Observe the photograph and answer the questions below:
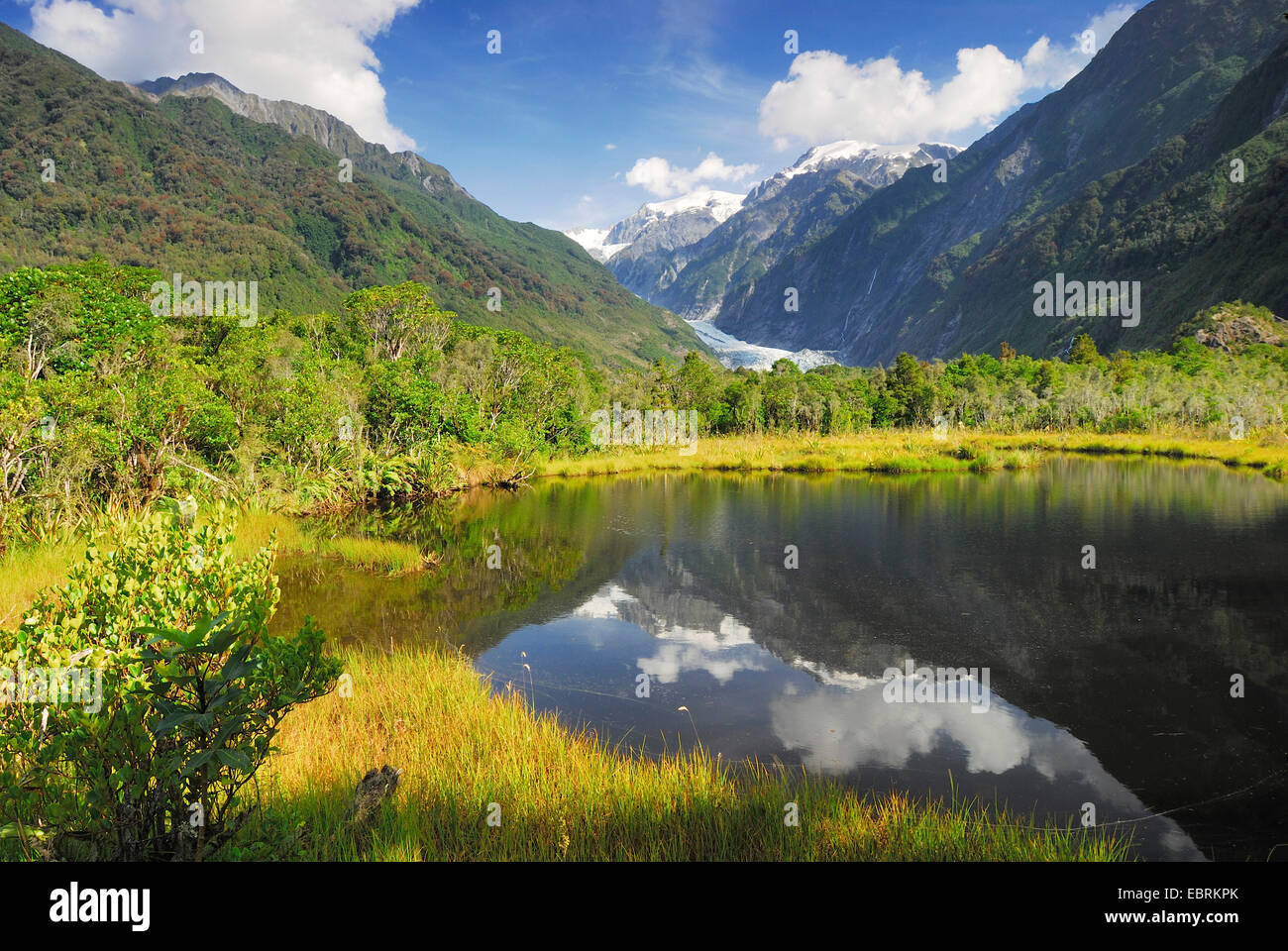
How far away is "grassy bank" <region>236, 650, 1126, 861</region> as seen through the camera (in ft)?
16.6

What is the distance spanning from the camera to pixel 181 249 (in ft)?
437

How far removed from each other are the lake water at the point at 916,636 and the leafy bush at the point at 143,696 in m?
4.87

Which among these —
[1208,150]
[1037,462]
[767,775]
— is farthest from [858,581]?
[1208,150]

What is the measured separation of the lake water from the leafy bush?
16.0 feet

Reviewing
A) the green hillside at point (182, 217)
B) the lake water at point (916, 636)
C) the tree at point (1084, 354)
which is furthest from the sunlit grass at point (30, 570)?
the green hillside at point (182, 217)

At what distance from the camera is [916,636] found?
1165 centimetres

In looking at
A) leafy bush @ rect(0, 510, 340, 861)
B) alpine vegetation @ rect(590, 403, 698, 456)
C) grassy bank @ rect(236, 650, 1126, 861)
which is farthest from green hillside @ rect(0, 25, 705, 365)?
leafy bush @ rect(0, 510, 340, 861)

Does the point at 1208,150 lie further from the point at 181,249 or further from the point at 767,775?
the point at 181,249

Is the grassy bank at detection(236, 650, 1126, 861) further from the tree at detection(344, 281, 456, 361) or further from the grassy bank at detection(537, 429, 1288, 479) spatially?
the tree at detection(344, 281, 456, 361)

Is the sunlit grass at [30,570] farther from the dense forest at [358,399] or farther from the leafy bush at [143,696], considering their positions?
the leafy bush at [143,696]

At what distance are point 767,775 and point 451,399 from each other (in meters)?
26.7

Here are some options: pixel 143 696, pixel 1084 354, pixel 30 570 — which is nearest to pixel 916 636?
pixel 143 696

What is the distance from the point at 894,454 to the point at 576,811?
3826 centimetres

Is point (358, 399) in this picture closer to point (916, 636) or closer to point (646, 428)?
point (916, 636)
